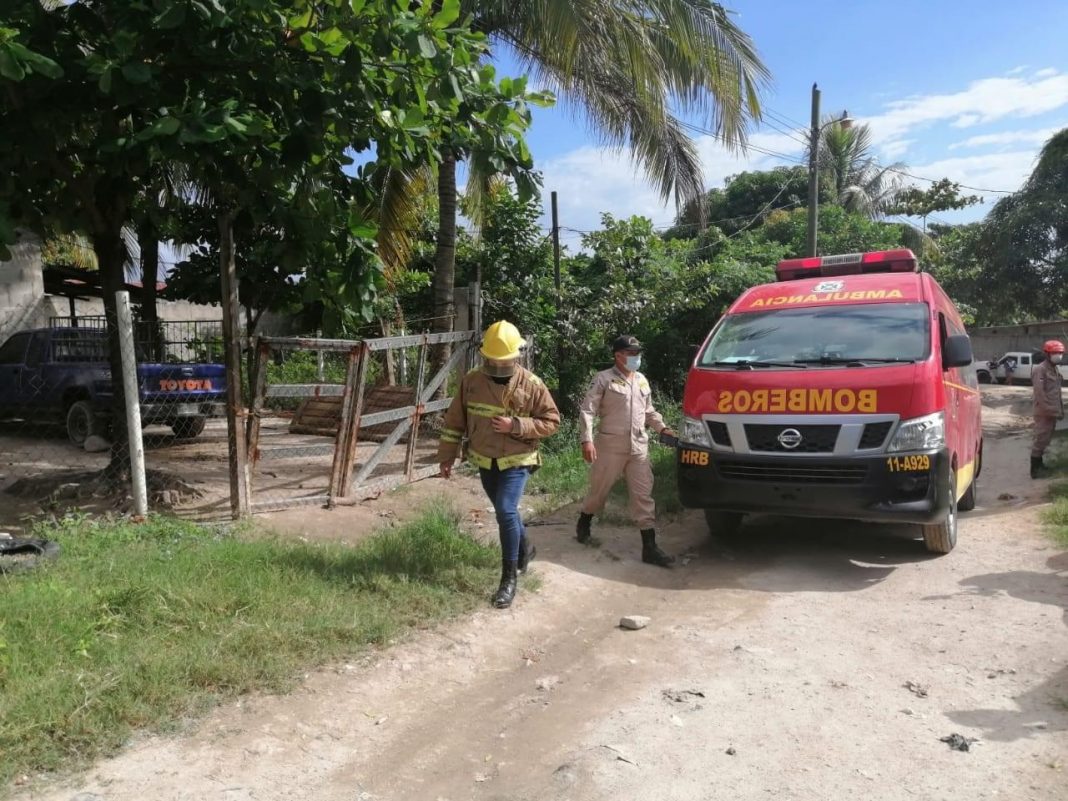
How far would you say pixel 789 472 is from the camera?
5.55m

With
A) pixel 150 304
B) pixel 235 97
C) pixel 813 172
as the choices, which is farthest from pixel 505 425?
pixel 813 172

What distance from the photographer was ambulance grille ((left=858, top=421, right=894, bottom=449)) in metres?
5.40

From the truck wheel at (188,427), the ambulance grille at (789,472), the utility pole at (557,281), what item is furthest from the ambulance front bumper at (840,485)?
the truck wheel at (188,427)

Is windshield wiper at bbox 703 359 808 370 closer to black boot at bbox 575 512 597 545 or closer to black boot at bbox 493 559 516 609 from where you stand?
black boot at bbox 575 512 597 545

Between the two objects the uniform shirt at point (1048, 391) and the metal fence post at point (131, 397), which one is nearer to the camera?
the metal fence post at point (131, 397)

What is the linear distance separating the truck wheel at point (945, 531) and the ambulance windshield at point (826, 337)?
0.99 meters

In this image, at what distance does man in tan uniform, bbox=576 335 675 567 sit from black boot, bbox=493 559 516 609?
1254 millimetres

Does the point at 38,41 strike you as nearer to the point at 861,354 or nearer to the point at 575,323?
the point at 861,354

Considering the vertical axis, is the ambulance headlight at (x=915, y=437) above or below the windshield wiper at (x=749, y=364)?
below

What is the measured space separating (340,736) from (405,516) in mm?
3817

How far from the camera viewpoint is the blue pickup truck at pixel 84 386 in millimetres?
9906

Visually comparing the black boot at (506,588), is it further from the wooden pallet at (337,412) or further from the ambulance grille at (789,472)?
the wooden pallet at (337,412)

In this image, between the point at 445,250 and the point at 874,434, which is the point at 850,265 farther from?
the point at 445,250

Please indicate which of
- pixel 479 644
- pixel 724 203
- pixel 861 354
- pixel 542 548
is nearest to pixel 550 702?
pixel 479 644
